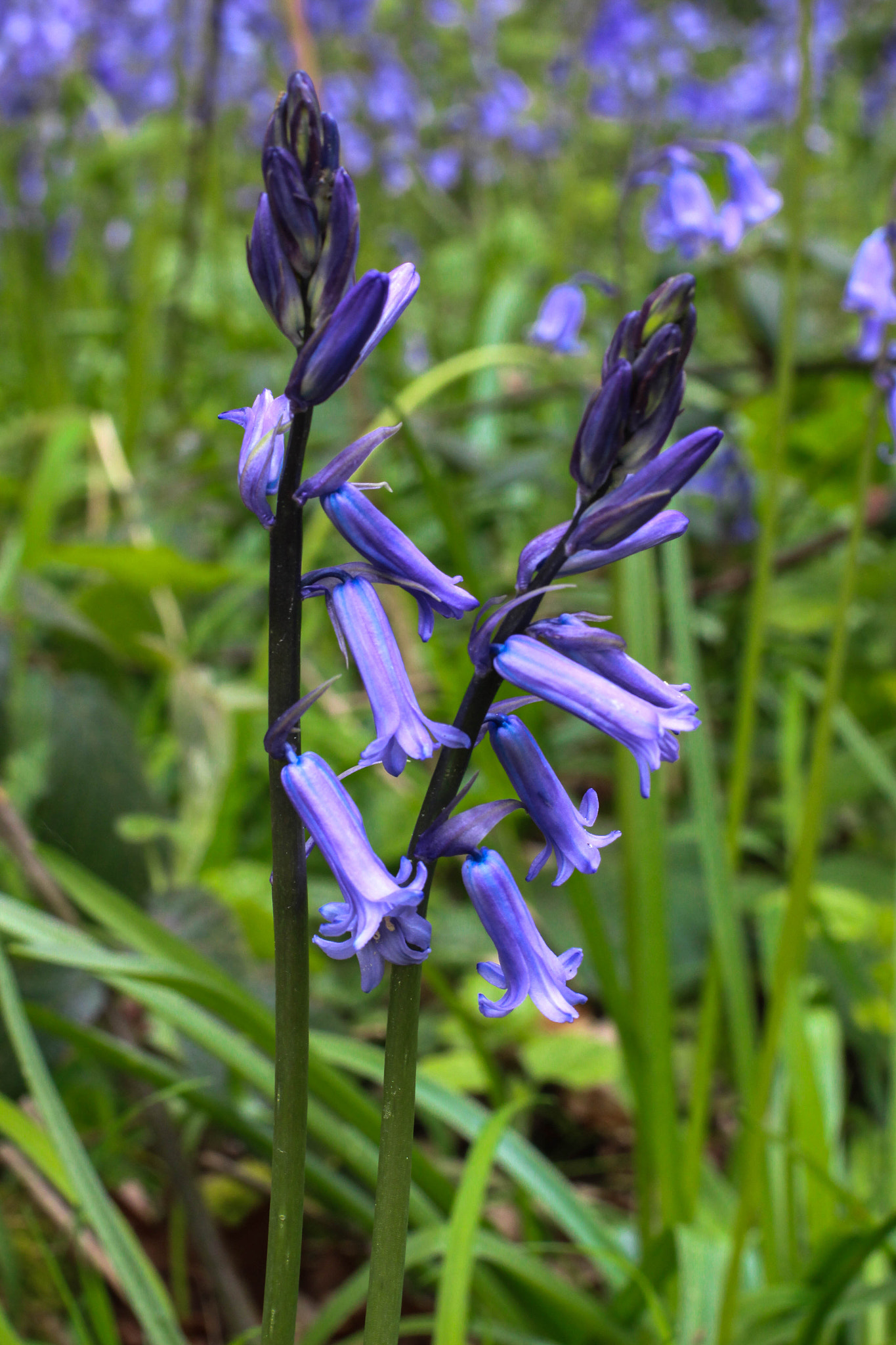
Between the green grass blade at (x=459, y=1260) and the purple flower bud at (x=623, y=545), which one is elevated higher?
the purple flower bud at (x=623, y=545)

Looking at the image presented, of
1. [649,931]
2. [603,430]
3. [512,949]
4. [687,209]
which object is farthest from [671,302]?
[687,209]

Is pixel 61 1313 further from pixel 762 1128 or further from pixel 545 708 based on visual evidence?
pixel 545 708

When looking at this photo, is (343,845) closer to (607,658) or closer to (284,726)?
(284,726)

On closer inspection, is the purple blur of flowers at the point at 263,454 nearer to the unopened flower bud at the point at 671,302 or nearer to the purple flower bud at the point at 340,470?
the purple flower bud at the point at 340,470

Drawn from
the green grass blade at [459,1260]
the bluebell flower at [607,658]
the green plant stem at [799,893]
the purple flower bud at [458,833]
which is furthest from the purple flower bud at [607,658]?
the green plant stem at [799,893]

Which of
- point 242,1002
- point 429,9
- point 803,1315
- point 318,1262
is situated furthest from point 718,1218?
point 429,9
